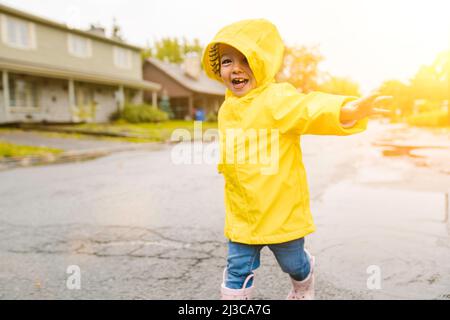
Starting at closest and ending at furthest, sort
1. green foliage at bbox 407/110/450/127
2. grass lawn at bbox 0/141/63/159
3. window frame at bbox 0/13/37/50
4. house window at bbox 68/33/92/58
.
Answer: grass lawn at bbox 0/141/63/159, window frame at bbox 0/13/37/50, green foliage at bbox 407/110/450/127, house window at bbox 68/33/92/58

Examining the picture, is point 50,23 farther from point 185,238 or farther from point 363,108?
point 363,108

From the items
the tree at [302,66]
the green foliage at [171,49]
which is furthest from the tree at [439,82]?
the green foliage at [171,49]

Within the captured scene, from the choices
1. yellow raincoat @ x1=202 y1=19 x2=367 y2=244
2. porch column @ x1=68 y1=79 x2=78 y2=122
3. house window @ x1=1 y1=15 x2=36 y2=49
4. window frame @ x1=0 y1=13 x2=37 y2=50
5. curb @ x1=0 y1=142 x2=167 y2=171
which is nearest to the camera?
yellow raincoat @ x1=202 y1=19 x2=367 y2=244

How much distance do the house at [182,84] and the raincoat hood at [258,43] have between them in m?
37.7

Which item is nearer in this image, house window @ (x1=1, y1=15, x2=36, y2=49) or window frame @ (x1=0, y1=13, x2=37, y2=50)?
→ window frame @ (x1=0, y1=13, x2=37, y2=50)

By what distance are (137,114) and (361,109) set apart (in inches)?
1101

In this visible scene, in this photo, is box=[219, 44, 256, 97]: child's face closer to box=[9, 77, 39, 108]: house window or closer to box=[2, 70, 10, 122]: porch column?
→ box=[2, 70, 10, 122]: porch column

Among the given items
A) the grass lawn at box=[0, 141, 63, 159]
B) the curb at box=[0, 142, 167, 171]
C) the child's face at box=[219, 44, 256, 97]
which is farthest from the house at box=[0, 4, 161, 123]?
the child's face at box=[219, 44, 256, 97]

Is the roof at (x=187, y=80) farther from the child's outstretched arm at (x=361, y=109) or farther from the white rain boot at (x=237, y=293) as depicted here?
the child's outstretched arm at (x=361, y=109)

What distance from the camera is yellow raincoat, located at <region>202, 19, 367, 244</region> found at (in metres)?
2.14

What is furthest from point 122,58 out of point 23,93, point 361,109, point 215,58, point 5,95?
point 361,109

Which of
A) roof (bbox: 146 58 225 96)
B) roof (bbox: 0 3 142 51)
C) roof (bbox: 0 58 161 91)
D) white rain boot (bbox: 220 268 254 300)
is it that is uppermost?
roof (bbox: 0 3 142 51)

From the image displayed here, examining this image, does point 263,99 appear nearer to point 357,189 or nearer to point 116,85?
point 357,189

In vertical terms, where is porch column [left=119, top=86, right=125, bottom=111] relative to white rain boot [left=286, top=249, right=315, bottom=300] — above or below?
above
